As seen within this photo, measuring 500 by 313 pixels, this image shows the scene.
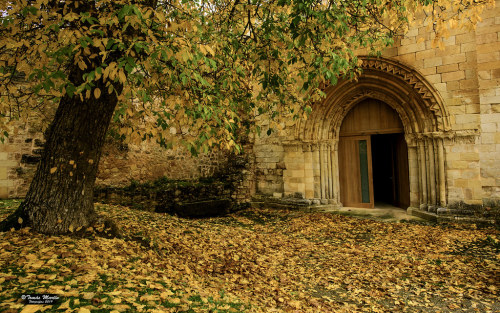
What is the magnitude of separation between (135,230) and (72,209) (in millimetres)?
1270

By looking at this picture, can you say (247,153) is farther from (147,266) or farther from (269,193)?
(147,266)

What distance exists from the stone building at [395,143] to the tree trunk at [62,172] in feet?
15.7

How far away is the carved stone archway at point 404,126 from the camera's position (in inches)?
274

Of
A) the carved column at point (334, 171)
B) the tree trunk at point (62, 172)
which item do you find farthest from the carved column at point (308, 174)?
the tree trunk at point (62, 172)

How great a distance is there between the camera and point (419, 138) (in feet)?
24.1

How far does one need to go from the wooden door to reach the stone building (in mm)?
29

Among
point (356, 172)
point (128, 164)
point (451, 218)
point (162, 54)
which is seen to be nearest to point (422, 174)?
point (451, 218)

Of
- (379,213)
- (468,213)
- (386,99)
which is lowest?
(379,213)

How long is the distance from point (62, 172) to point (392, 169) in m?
8.79

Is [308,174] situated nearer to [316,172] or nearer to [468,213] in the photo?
[316,172]

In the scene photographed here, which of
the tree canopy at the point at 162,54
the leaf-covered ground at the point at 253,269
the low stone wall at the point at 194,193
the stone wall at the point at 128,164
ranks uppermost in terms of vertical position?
the tree canopy at the point at 162,54

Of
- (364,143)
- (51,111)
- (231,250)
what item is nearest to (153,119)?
(51,111)

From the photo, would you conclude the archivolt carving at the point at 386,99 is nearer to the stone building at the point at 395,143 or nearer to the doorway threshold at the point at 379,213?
the stone building at the point at 395,143

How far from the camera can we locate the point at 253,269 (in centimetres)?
411
